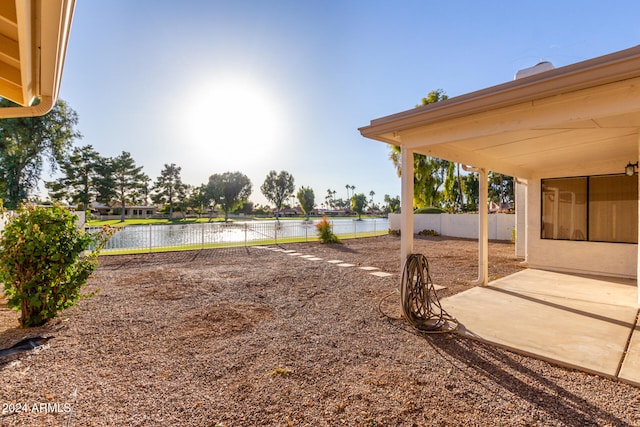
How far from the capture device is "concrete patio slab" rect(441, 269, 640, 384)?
110 inches

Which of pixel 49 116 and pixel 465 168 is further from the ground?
pixel 49 116

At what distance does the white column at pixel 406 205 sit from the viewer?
3885 mm

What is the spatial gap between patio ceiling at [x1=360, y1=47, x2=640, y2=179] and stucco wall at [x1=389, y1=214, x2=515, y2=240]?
983cm

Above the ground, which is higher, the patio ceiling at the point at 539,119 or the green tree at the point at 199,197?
the green tree at the point at 199,197

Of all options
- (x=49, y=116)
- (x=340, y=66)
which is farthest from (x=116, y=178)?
(x=340, y=66)

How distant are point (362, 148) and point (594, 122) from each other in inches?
724

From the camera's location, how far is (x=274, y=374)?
8.14 feet

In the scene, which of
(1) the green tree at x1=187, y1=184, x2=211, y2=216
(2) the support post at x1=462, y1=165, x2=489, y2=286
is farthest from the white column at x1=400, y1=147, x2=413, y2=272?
(1) the green tree at x1=187, y1=184, x2=211, y2=216

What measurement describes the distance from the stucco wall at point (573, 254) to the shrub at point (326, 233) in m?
7.86

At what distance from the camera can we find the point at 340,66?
8.92 metres

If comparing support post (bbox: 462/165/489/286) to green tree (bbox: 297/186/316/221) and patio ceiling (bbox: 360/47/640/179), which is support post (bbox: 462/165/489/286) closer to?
patio ceiling (bbox: 360/47/640/179)

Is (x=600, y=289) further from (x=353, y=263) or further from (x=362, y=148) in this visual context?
(x=362, y=148)

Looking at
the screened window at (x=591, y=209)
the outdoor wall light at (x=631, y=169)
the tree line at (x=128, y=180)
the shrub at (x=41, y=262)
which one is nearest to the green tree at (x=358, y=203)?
the tree line at (x=128, y=180)

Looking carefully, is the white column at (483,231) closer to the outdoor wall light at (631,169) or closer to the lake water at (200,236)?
the outdoor wall light at (631,169)
